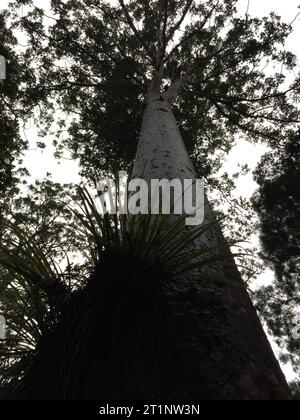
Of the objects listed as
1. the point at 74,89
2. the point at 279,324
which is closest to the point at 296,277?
the point at 279,324

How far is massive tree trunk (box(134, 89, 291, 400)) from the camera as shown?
1.23 metres

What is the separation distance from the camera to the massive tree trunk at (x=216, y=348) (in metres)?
1.23

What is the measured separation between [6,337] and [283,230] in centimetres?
781

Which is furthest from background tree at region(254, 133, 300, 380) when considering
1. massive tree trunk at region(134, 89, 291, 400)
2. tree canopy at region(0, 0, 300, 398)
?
massive tree trunk at region(134, 89, 291, 400)

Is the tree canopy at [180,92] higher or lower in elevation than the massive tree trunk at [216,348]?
higher

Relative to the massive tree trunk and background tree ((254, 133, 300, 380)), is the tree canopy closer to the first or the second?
background tree ((254, 133, 300, 380))

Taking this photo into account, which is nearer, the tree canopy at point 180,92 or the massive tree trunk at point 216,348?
the massive tree trunk at point 216,348

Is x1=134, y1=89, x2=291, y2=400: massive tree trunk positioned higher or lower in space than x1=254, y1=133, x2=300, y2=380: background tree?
lower

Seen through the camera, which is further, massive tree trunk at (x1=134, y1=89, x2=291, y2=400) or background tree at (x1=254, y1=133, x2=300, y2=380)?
background tree at (x1=254, y1=133, x2=300, y2=380)

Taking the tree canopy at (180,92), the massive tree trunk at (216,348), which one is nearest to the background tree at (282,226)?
the tree canopy at (180,92)

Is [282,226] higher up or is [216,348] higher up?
[282,226]

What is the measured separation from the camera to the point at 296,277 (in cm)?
970

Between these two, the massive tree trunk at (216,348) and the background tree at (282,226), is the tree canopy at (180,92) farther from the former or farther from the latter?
the massive tree trunk at (216,348)

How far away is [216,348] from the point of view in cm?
137
